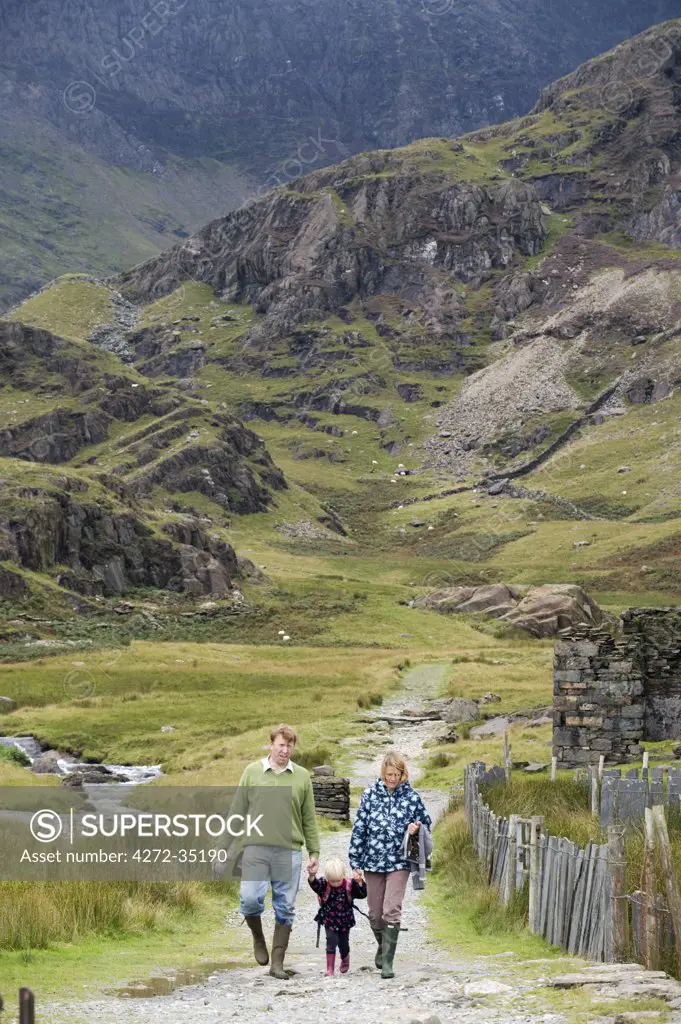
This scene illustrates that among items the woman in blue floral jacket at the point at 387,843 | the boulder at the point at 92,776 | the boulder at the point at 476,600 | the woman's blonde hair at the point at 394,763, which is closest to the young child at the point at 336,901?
the woman in blue floral jacket at the point at 387,843

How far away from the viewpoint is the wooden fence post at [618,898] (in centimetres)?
1338

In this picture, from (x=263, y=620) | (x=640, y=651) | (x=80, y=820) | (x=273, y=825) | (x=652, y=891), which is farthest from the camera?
(x=263, y=620)

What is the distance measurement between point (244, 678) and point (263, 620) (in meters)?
37.3

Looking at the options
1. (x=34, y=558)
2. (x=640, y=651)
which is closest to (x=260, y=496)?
(x=34, y=558)

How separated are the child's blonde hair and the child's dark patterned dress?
0.12 m

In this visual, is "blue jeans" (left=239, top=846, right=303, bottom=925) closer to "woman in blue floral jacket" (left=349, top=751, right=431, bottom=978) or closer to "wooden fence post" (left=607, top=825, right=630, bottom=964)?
"woman in blue floral jacket" (left=349, top=751, right=431, bottom=978)

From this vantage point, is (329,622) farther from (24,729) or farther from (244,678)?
(24,729)

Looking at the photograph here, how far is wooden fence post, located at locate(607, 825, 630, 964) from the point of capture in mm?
13383

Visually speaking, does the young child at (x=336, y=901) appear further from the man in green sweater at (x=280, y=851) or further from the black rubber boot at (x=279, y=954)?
the black rubber boot at (x=279, y=954)

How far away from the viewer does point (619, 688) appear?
32062 mm

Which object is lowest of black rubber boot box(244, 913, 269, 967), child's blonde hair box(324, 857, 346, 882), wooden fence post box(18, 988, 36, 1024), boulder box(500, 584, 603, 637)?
black rubber boot box(244, 913, 269, 967)

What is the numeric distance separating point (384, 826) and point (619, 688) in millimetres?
19099

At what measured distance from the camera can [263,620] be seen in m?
107

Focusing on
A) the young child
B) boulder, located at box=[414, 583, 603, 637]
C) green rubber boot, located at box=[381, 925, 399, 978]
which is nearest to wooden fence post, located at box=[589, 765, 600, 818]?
green rubber boot, located at box=[381, 925, 399, 978]
